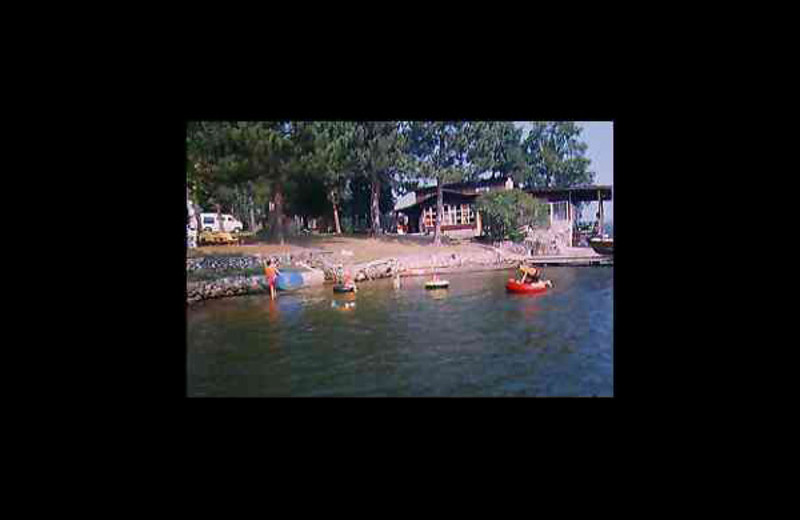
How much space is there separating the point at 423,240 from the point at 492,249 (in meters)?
0.53

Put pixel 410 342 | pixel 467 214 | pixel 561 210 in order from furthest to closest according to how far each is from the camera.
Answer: pixel 467 214, pixel 561 210, pixel 410 342

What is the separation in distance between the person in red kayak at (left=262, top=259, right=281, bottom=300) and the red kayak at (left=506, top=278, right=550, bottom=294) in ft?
5.52

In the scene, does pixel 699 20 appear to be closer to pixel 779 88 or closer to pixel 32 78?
pixel 779 88

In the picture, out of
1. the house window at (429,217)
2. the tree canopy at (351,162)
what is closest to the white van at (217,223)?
the tree canopy at (351,162)

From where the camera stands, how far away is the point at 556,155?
3436mm

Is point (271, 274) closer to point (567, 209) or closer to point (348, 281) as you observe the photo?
point (348, 281)

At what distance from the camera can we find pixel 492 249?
3703 mm

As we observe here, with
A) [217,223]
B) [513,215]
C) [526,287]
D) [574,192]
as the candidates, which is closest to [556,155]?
[574,192]

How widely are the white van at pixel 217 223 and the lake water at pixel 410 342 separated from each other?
0.51m

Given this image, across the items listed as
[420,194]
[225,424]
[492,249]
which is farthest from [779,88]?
[225,424]

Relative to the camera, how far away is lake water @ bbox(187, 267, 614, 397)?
10.5ft

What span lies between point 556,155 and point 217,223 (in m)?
2.44

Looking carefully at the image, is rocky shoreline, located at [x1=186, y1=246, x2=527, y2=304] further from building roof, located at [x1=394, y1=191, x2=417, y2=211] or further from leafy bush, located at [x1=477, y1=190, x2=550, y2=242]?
building roof, located at [x1=394, y1=191, x2=417, y2=211]

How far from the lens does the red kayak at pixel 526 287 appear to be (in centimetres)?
354
